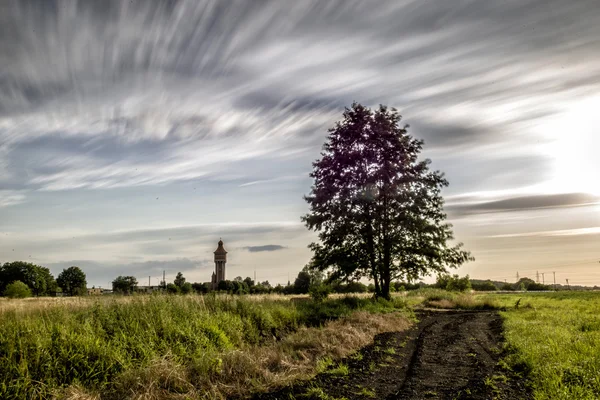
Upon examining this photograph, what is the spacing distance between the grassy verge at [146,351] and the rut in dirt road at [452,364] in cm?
190

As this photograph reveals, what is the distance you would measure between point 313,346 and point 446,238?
18.9 m

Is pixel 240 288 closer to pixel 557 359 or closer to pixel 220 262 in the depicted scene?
pixel 557 359

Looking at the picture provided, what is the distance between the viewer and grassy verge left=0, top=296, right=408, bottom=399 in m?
7.59

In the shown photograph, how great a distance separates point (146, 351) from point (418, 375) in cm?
612

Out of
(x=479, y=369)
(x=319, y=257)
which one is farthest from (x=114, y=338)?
(x=319, y=257)

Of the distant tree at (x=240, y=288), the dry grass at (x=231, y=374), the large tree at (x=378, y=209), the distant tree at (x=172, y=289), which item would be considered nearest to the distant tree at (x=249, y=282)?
the distant tree at (x=240, y=288)

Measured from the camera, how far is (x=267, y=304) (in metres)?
16.5

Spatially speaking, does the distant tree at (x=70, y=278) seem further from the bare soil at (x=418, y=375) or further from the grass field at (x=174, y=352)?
the bare soil at (x=418, y=375)

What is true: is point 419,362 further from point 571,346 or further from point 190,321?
point 190,321

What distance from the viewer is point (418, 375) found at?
29.5ft

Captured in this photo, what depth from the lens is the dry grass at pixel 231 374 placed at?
736 cm

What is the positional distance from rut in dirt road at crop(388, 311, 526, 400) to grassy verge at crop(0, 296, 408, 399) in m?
1.90

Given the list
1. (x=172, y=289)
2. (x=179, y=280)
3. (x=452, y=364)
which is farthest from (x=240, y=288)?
(x=179, y=280)

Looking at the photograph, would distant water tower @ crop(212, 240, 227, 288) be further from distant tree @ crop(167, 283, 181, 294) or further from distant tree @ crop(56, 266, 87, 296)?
distant tree @ crop(167, 283, 181, 294)
